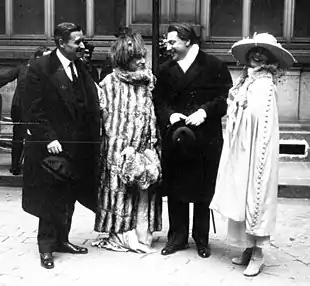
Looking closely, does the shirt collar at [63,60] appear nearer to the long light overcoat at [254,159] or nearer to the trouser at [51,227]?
the trouser at [51,227]

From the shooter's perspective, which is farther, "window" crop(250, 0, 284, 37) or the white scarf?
"window" crop(250, 0, 284, 37)

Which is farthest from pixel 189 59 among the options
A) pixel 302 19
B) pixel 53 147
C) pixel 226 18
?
pixel 302 19

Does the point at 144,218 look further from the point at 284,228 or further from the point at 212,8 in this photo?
the point at 212,8

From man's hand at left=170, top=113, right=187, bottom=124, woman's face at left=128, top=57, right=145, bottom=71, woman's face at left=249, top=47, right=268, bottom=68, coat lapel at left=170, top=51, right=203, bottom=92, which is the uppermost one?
woman's face at left=249, top=47, right=268, bottom=68

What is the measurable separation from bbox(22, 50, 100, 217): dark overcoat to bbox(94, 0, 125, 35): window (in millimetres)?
5396

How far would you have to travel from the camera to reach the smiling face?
564cm

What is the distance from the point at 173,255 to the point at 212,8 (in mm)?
5875

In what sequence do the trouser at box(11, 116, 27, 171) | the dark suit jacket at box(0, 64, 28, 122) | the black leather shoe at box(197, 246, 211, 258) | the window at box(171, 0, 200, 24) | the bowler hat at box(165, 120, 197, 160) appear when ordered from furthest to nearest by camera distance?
the window at box(171, 0, 200, 24)
the trouser at box(11, 116, 27, 171)
the dark suit jacket at box(0, 64, 28, 122)
the black leather shoe at box(197, 246, 211, 258)
the bowler hat at box(165, 120, 197, 160)

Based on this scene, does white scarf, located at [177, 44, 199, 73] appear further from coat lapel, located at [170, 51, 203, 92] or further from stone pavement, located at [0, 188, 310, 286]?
stone pavement, located at [0, 188, 310, 286]

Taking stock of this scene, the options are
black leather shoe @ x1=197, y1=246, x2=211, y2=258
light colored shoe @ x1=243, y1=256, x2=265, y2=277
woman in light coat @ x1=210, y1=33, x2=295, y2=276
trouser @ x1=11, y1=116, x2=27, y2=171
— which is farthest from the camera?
trouser @ x1=11, y1=116, x2=27, y2=171

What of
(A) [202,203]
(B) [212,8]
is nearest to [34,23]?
(B) [212,8]

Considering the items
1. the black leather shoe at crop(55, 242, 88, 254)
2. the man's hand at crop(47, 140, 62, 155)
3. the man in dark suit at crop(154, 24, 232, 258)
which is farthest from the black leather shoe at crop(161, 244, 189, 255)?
the man's hand at crop(47, 140, 62, 155)

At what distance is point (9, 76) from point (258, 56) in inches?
195

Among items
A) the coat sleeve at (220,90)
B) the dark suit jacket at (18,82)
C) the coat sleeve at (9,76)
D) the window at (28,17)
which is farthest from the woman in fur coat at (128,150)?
the window at (28,17)
